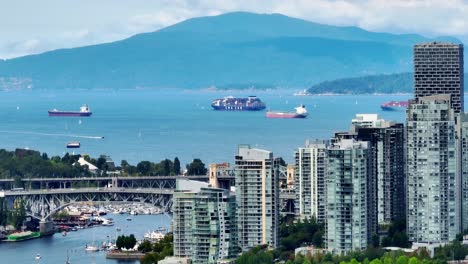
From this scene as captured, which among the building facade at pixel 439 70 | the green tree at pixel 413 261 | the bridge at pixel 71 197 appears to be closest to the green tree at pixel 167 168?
the bridge at pixel 71 197

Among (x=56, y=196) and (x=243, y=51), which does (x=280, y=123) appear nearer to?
(x=56, y=196)

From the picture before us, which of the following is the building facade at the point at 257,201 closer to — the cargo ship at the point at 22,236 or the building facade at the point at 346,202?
the building facade at the point at 346,202

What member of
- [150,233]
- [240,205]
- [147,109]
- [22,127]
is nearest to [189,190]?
[240,205]

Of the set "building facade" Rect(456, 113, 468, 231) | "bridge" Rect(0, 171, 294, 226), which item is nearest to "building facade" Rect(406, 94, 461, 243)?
"building facade" Rect(456, 113, 468, 231)

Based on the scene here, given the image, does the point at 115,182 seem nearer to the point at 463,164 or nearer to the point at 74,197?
the point at 74,197

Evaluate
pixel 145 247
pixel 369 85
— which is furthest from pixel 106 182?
pixel 369 85

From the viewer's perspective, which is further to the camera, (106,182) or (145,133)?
(145,133)
